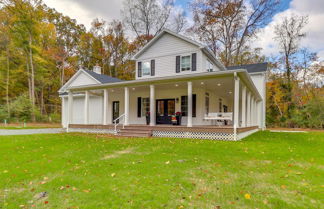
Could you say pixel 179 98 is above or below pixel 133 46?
below

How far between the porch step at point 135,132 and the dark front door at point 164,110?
263 centimetres

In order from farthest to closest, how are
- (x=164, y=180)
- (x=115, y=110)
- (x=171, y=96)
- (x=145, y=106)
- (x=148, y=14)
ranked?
(x=148, y=14)
(x=115, y=110)
(x=145, y=106)
(x=171, y=96)
(x=164, y=180)

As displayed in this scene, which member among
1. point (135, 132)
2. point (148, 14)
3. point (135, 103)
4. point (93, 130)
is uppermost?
point (148, 14)

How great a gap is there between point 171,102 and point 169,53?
11.4 ft

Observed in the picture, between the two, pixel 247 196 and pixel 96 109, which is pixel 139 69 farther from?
pixel 247 196

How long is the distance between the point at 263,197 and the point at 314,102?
21.3m

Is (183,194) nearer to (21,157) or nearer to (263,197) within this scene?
(263,197)

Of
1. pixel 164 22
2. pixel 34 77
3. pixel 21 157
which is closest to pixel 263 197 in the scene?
pixel 21 157

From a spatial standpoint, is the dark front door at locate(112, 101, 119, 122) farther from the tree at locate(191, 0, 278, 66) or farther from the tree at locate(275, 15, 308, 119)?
the tree at locate(275, 15, 308, 119)

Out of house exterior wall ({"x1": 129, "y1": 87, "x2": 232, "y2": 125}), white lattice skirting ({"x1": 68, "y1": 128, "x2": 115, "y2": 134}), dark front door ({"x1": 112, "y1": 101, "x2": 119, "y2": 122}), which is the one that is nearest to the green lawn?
white lattice skirting ({"x1": 68, "y1": 128, "x2": 115, "y2": 134})

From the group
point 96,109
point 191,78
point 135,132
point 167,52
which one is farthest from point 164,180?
point 96,109

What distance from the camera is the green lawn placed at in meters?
2.85

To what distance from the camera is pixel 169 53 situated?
506 inches

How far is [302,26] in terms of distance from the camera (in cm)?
2320
